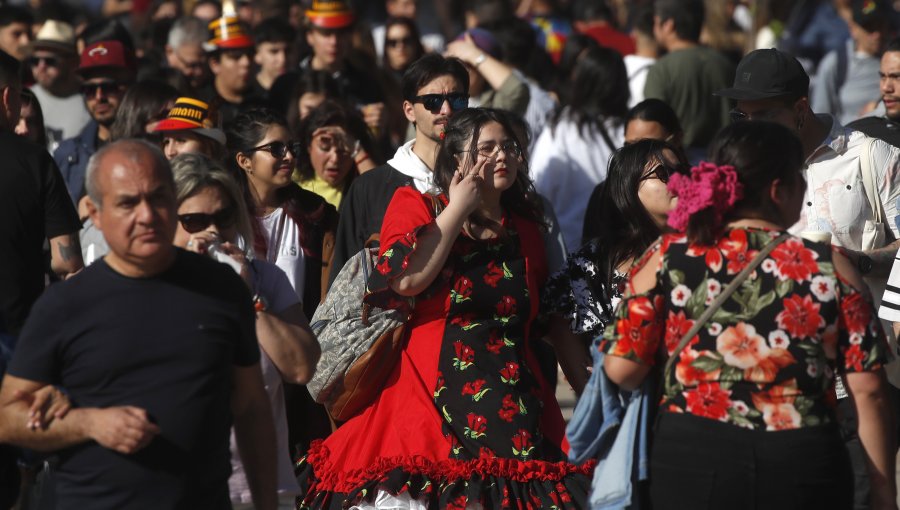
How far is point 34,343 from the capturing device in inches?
154

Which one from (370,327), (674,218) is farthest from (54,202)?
(674,218)

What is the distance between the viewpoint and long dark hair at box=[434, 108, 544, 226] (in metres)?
5.48

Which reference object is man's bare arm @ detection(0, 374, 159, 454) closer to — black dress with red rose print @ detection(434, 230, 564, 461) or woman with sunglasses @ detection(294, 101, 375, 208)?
black dress with red rose print @ detection(434, 230, 564, 461)


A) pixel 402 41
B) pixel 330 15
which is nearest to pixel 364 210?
pixel 330 15

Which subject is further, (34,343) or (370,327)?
(370,327)

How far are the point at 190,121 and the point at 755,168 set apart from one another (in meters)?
3.45

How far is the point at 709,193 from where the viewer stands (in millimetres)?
3932

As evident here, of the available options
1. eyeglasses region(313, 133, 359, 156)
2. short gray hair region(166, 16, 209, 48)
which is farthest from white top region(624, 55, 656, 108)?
eyeglasses region(313, 133, 359, 156)

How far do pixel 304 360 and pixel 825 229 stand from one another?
90.1 inches

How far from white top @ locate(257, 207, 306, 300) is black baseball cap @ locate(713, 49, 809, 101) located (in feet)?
6.41

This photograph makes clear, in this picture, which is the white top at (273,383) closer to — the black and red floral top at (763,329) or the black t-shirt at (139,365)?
the black t-shirt at (139,365)

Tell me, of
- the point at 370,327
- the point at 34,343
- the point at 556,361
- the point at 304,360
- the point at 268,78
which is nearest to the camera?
the point at 34,343

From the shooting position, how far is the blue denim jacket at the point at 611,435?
4141 mm

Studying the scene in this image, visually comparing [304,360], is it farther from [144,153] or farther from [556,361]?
[556,361]
